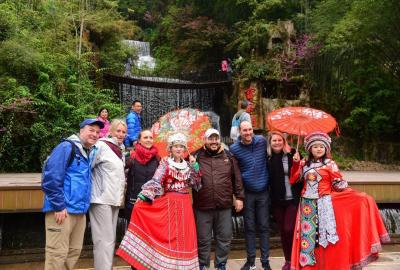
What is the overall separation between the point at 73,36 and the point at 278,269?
13270 mm

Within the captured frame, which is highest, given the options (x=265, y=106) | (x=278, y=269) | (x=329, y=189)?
(x=265, y=106)

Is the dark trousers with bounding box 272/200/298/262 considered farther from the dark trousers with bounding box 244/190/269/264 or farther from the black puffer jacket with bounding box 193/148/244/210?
the black puffer jacket with bounding box 193/148/244/210

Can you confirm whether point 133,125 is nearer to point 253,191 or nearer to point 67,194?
point 253,191

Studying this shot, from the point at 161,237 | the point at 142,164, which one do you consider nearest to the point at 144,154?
the point at 142,164

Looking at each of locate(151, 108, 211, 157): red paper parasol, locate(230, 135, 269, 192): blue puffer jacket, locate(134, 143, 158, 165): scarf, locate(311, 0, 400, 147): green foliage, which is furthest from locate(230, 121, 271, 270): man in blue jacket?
locate(311, 0, 400, 147): green foliage

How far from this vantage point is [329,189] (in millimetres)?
4074

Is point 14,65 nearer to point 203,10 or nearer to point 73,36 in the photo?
point 73,36

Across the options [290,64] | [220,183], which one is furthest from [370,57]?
[220,183]

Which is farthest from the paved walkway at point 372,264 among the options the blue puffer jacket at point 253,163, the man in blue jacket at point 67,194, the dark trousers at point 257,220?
the man in blue jacket at point 67,194

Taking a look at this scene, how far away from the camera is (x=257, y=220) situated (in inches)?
181

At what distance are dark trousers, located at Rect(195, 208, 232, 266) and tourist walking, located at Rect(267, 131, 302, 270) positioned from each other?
0.62 metres

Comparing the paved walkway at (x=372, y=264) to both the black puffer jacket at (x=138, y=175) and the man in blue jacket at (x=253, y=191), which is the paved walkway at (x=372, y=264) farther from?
the black puffer jacket at (x=138, y=175)

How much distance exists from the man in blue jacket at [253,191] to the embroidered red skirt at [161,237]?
2.61 feet

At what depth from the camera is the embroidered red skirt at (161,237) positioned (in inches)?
156
